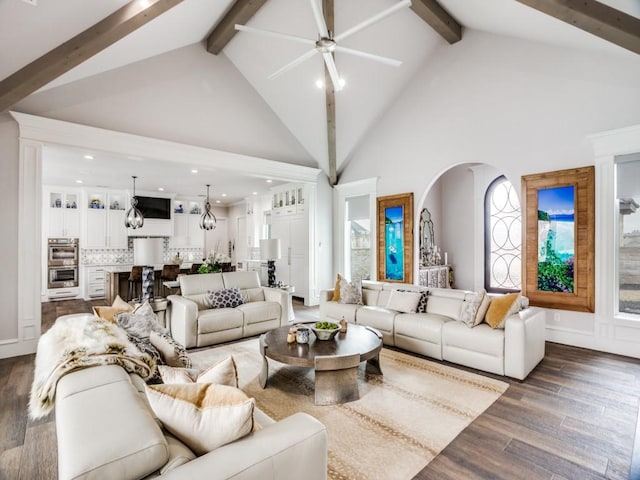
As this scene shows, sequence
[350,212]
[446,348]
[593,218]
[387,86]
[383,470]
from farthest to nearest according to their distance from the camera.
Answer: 1. [350,212]
2. [387,86]
3. [593,218]
4. [446,348]
5. [383,470]

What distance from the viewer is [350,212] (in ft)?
23.8

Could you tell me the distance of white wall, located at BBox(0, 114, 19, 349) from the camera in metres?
4.00

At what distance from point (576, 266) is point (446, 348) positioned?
212cm

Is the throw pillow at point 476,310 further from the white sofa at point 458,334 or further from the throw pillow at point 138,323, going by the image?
the throw pillow at point 138,323

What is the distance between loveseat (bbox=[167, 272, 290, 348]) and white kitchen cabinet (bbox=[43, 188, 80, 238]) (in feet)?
17.2

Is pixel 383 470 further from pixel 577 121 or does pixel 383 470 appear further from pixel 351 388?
pixel 577 121

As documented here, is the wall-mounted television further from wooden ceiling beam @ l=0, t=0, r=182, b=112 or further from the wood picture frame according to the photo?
the wood picture frame

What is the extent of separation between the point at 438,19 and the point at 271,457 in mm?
5616

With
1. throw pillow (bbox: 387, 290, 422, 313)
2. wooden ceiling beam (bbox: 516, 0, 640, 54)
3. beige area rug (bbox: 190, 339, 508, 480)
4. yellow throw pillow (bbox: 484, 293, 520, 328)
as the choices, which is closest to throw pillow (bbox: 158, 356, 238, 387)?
beige area rug (bbox: 190, 339, 508, 480)

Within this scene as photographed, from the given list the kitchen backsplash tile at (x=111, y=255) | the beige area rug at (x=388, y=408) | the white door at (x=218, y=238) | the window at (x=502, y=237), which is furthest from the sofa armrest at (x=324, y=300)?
the white door at (x=218, y=238)

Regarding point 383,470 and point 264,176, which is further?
point 264,176

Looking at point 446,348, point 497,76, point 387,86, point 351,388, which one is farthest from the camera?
point 387,86

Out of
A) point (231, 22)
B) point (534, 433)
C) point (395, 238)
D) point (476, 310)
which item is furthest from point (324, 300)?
point (231, 22)

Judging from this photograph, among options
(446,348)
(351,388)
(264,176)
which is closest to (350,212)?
(264,176)
